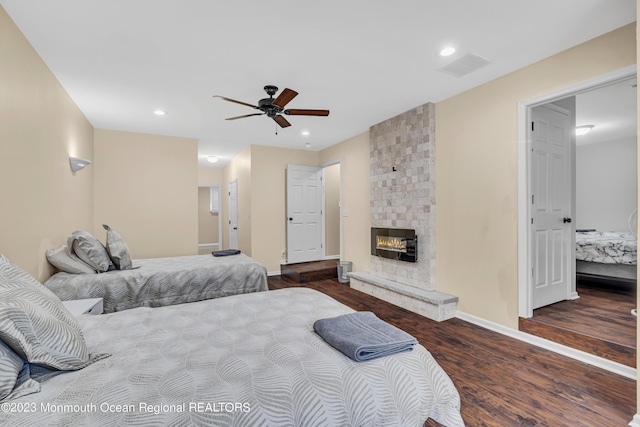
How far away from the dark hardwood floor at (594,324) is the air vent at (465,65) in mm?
2487

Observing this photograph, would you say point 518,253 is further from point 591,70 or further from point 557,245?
point 591,70

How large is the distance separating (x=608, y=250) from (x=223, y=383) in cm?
523

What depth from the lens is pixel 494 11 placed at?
204cm

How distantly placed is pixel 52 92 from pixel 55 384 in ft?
10.1

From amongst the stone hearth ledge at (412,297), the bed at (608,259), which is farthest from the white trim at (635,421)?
the bed at (608,259)

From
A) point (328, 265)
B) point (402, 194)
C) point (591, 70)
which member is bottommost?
point (328, 265)

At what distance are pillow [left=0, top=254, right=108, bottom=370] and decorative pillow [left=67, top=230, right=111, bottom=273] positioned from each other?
5.92ft

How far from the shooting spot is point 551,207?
129 inches

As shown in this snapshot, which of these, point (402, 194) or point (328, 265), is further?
point (328, 265)

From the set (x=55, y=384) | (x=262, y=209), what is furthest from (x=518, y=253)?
(x=262, y=209)

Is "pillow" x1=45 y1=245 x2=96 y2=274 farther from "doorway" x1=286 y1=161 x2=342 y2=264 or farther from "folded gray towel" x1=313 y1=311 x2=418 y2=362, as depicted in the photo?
"doorway" x1=286 y1=161 x2=342 y2=264

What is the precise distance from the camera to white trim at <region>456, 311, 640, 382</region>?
7.38 feet

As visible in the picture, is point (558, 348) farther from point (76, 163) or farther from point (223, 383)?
point (76, 163)

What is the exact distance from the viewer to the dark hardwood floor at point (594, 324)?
92.5 inches
